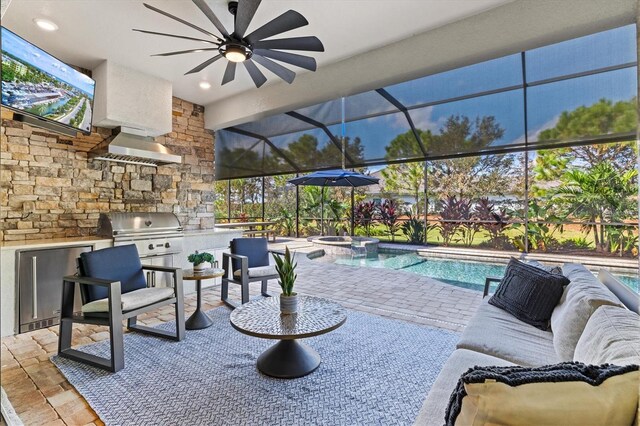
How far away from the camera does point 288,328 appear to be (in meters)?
2.39

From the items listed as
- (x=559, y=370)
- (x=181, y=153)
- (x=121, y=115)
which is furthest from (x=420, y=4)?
(x=181, y=153)

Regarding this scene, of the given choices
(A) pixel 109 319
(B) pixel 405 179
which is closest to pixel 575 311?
(A) pixel 109 319

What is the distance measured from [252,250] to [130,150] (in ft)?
6.97

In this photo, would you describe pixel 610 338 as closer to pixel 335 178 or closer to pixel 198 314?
pixel 198 314

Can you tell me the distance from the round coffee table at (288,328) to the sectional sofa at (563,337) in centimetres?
92

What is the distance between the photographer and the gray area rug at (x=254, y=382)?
2117mm

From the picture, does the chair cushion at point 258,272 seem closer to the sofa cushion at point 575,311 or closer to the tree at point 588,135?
the sofa cushion at point 575,311

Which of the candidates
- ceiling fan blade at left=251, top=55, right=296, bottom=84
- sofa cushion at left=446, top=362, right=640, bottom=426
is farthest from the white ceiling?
sofa cushion at left=446, top=362, right=640, bottom=426

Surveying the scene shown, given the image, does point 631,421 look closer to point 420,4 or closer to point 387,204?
point 420,4

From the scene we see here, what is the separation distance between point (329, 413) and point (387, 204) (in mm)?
7709

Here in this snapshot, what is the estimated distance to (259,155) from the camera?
807 centimetres

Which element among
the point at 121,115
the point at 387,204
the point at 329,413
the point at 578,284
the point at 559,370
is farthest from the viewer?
the point at 387,204

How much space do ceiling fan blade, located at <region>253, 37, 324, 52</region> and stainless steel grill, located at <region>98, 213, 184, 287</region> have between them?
9.71 feet

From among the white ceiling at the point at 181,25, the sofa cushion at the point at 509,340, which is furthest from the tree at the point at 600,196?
the sofa cushion at the point at 509,340
